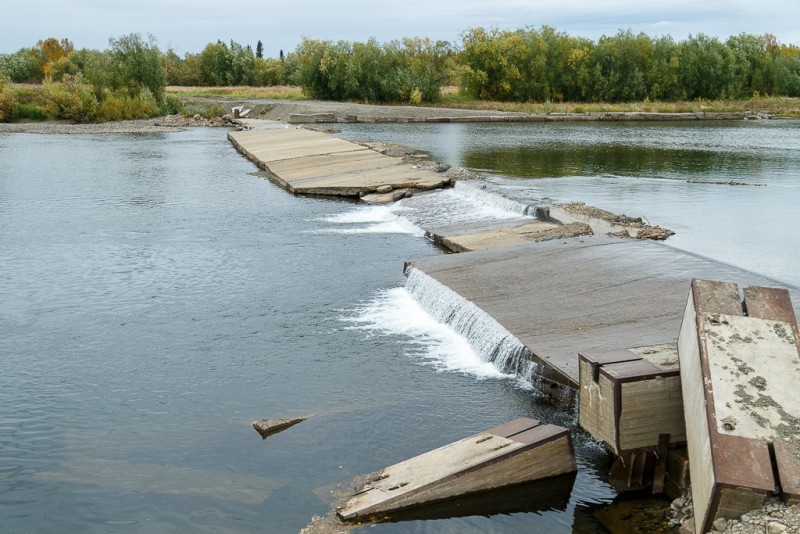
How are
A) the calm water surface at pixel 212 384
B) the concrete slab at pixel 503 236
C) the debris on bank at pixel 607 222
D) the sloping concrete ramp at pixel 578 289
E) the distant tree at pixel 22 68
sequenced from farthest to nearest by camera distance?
the distant tree at pixel 22 68, the debris on bank at pixel 607 222, the concrete slab at pixel 503 236, the sloping concrete ramp at pixel 578 289, the calm water surface at pixel 212 384

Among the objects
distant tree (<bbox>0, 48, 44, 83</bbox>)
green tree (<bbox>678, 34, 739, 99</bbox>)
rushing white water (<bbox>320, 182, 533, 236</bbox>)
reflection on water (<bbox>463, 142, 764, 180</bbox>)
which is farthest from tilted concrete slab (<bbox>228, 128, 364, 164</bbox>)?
distant tree (<bbox>0, 48, 44, 83</bbox>)

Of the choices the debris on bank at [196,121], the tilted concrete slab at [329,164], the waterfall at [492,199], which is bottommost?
the waterfall at [492,199]

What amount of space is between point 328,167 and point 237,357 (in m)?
15.8

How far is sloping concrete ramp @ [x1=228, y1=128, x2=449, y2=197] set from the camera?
2081cm

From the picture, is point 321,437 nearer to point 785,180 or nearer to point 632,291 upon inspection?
point 632,291

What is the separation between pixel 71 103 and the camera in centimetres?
4628

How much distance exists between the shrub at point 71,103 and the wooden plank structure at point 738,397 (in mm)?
45807

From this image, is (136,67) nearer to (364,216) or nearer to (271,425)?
(364,216)

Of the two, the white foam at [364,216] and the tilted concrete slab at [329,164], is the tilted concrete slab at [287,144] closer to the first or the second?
the tilted concrete slab at [329,164]

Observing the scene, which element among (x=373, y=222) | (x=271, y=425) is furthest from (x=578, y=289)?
(x=373, y=222)

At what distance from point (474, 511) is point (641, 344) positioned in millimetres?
2665

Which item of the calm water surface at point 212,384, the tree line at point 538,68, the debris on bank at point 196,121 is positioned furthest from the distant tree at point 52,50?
the calm water surface at point 212,384

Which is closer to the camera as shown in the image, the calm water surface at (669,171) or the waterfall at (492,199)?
the calm water surface at (669,171)

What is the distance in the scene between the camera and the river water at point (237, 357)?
20.5ft
